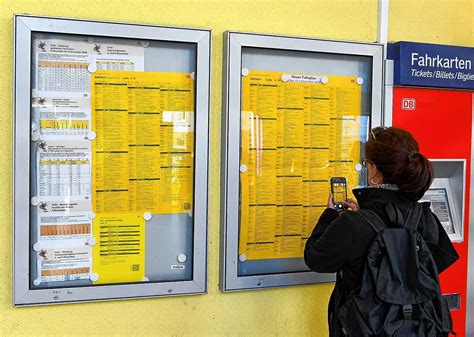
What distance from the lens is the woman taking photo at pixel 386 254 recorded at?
221 centimetres

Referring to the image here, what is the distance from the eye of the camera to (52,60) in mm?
2461

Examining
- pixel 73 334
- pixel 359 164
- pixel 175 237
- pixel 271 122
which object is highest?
pixel 271 122

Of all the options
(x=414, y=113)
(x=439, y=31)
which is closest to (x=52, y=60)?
(x=414, y=113)

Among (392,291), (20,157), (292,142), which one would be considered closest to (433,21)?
(292,142)

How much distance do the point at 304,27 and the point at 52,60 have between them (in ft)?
3.79

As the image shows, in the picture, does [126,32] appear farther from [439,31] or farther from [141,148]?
[439,31]

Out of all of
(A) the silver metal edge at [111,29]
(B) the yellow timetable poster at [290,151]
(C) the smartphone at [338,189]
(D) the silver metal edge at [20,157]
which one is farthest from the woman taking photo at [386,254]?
(D) the silver metal edge at [20,157]

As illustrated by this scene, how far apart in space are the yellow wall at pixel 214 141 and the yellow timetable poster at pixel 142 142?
0.49ft

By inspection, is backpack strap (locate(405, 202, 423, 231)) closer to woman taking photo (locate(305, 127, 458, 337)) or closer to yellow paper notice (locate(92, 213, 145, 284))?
woman taking photo (locate(305, 127, 458, 337))

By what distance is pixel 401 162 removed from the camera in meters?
2.26

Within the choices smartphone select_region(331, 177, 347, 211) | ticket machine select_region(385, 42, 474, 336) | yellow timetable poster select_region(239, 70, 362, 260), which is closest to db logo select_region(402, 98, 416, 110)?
ticket machine select_region(385, 42, 474, 336)

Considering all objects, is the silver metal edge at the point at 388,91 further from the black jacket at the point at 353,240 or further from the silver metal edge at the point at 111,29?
the silver metal edge at the point at 111,29

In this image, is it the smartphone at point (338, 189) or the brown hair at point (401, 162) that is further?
the smartphone at point (338, 189)

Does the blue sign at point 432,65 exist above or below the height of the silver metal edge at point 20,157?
above
